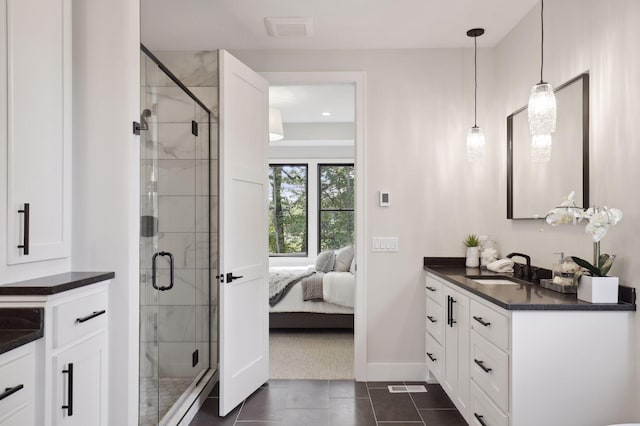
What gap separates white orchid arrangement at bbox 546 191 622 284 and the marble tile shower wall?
2206mm

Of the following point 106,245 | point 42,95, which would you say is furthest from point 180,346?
point 42,95

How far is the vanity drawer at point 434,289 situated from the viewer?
3.00 m

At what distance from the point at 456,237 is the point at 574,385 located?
5.55 ft

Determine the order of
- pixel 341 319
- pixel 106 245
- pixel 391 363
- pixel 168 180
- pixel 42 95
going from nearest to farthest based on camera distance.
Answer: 1. pixel 42 95
2. pixel 106 245
3. pixel 168 180
4. pixel 391 363
5. pixel 341 319

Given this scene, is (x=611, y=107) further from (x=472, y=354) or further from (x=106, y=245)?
(x=106, y=245)

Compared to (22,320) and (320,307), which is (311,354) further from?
(22,320)

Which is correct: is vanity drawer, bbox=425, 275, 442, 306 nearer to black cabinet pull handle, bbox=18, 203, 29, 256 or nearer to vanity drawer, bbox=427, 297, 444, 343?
vanity drawer, bbox=427, 297, 444, 343

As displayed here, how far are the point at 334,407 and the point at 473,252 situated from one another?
1552 millimetres

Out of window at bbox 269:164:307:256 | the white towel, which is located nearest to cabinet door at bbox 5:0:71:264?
the white towel

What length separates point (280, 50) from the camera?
346 cm

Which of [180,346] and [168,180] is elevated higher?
[168,180]

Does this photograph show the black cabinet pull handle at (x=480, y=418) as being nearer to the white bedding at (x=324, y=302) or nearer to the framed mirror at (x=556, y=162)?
the framed mirror at (x=556, y=162)

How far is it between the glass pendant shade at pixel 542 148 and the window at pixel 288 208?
526 centimetres

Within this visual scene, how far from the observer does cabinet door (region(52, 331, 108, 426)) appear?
4.77 ft
